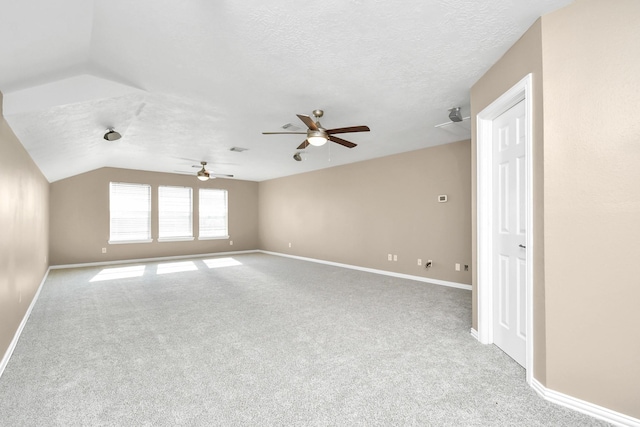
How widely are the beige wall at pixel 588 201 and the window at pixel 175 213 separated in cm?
910

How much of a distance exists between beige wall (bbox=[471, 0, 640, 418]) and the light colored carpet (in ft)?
1.14

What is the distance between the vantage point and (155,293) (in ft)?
15.9

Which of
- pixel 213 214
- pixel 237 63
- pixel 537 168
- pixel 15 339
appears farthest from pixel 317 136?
pixel 213 214

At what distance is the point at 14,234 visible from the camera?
3.06m

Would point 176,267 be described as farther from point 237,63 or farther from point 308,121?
point 237,63

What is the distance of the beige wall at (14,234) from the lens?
2.64 m

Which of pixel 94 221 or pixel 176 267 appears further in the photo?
pixel 94 221

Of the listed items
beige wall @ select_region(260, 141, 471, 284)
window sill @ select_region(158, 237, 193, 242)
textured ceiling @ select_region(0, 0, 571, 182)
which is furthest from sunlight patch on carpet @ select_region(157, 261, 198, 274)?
textured ceiling @ select_region(0, 0, 571, 182)

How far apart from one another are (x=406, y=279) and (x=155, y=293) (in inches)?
183

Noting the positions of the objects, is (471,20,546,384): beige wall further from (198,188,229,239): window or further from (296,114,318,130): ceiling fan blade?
(198,188,229,239): window

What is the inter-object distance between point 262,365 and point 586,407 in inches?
90.8

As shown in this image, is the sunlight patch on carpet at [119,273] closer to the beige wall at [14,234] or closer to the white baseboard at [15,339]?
the white baseboard at [15,339]

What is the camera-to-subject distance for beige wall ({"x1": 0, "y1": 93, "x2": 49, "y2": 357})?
104 inches

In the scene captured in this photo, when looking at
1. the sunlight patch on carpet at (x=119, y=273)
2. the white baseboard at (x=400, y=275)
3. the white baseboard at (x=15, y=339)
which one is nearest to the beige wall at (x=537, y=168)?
the white baseboard at (x=400, y=275)
